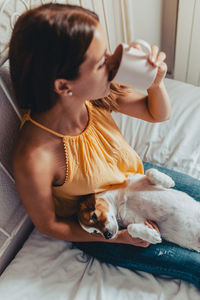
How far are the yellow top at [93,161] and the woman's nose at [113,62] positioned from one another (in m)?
0.22

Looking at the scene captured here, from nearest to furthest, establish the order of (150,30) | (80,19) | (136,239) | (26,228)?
(80,19) < (136,239) < (26,228) < (150,30)

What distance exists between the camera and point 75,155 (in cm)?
81

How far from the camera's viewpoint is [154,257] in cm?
86

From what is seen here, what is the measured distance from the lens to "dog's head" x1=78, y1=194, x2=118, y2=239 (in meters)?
0.84

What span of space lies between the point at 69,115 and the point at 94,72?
190 millimetres

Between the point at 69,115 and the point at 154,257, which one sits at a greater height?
the point at 69,115

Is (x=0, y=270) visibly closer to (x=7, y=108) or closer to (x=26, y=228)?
(x=26, y=228)

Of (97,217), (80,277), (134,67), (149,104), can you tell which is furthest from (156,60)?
(80,277)

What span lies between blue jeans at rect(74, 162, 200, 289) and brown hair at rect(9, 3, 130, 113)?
0.59 m

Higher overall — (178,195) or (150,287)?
(178,195)

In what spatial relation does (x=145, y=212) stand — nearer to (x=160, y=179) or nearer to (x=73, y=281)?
(x=160, y=179)

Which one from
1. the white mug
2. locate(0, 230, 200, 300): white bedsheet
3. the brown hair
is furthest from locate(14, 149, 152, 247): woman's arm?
the white mug

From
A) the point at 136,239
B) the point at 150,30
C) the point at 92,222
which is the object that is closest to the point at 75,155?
the point at 92,222

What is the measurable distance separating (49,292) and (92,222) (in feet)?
0.91
